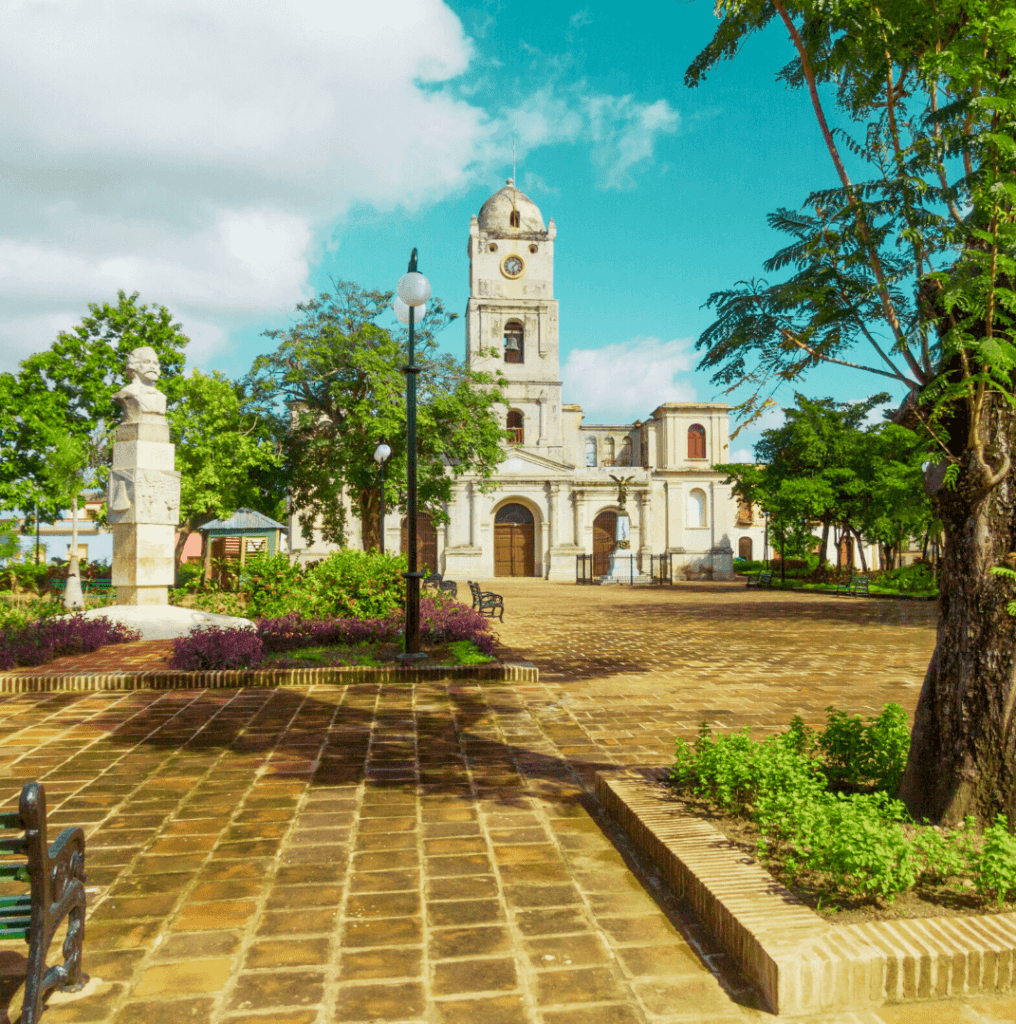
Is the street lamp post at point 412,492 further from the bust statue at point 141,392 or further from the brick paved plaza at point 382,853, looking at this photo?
the bust statue at point 141,392

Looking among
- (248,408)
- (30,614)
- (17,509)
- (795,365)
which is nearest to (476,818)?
(795,365)

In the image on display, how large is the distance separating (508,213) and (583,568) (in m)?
22.9

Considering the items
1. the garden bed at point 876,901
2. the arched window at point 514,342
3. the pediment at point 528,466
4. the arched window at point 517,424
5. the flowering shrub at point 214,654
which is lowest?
the garden bed at point 876,901

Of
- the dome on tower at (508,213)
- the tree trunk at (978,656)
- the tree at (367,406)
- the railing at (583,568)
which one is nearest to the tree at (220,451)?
the tree at (367,406)

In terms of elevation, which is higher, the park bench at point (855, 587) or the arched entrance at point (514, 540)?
the arched entrance at point (514, 540)

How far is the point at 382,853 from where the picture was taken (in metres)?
3.82

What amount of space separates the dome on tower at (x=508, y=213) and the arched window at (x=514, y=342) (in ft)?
19.1

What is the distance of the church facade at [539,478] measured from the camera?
43.2 meters

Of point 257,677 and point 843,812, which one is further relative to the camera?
point 257,677

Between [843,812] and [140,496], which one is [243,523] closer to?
[140,496]

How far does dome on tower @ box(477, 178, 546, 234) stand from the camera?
48.1 metres

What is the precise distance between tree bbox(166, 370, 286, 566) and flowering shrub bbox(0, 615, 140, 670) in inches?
496

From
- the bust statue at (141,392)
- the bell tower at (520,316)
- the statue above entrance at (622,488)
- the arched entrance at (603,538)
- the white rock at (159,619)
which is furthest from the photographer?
the bell tower at (520,316)

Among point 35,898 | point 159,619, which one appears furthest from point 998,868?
point 159,619
